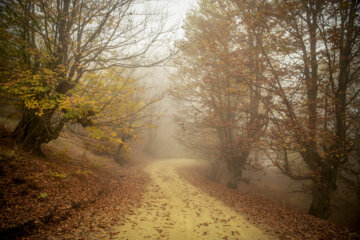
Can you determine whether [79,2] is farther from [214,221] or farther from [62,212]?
[214,221]

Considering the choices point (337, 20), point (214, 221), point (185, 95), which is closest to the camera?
point (214, 221)

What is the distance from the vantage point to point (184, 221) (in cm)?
545

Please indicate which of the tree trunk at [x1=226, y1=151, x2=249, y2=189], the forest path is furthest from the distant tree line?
the forest path

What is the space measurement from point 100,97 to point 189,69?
5179 mm

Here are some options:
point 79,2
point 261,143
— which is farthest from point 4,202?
point 261,143

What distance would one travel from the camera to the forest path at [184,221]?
15.1ft

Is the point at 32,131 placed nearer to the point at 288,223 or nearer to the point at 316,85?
the point at 288,223

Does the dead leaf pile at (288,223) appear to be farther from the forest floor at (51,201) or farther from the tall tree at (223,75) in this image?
the forest floor at (51,201)

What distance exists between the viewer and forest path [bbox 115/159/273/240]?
4598 mm

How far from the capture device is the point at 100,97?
714 centimetres

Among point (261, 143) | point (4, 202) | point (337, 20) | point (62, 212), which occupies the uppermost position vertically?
point (337, 20)

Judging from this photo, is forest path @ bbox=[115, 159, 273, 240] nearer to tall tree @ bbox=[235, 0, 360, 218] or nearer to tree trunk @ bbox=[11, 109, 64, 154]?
tall tree @ bbox=[235, 0, 360, 218]

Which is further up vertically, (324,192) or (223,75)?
(223,75)

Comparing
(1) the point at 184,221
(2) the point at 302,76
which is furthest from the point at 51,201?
(2) the point at 302,76
